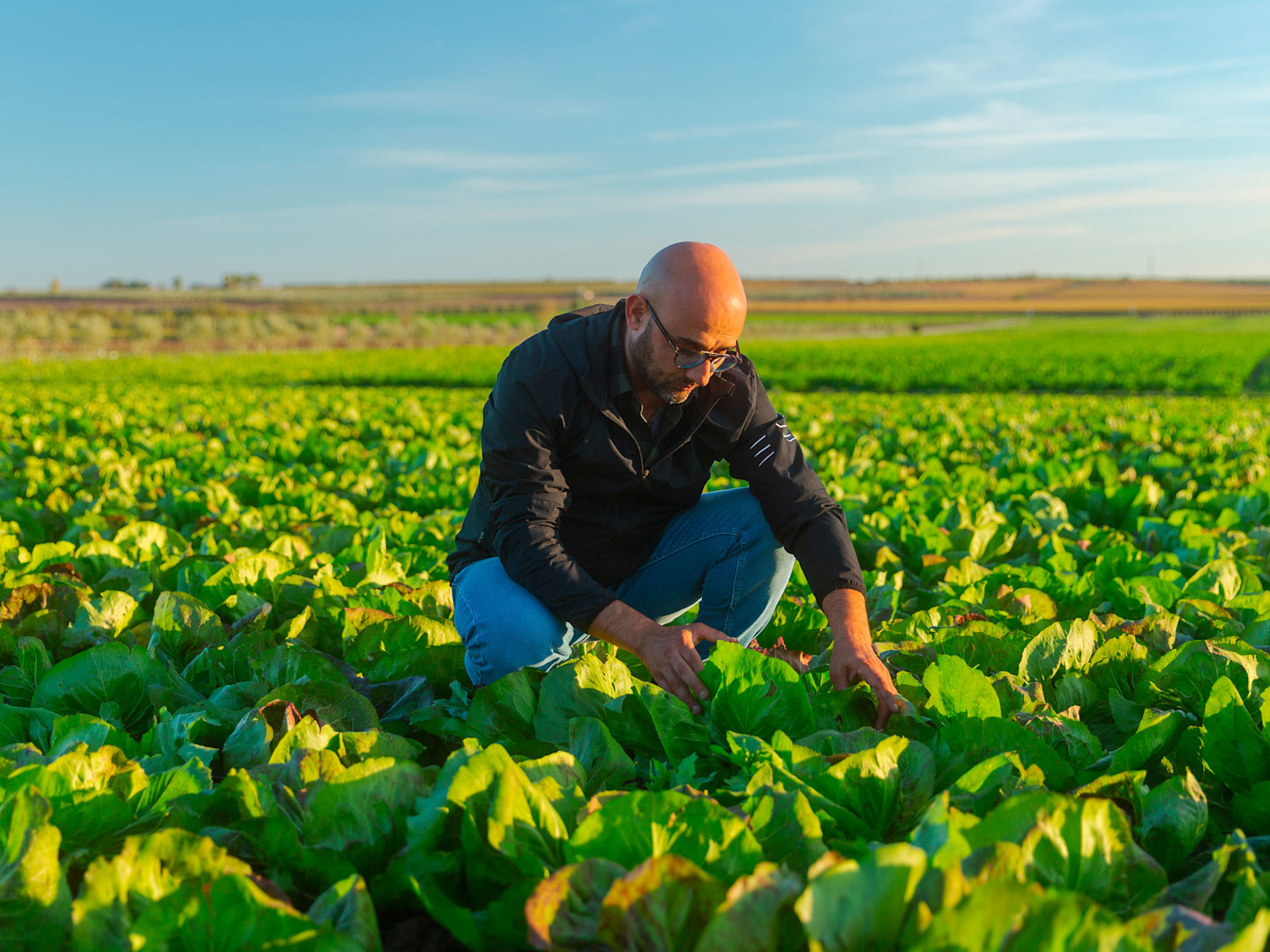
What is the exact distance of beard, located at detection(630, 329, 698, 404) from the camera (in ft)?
8.21

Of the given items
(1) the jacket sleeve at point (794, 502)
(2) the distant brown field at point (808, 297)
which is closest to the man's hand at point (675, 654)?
(1) the jacket sleeve at point (794, 502)

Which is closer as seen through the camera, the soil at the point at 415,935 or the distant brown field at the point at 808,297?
the soil at the point at 415,935

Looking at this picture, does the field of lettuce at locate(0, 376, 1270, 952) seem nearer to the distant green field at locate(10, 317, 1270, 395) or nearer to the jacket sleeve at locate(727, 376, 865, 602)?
the jacket sleeve at locate(727, 376, 865, 602)

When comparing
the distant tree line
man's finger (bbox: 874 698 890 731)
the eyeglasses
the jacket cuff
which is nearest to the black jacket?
the jacket cuff

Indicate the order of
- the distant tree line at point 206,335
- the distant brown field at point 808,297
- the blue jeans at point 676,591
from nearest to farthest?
1. the blue jeans at point 676,591
2. the distant tree line at point 206,335
3. the distant brown field at point 808,297

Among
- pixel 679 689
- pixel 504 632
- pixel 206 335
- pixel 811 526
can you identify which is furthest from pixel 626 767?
pixel 206 335

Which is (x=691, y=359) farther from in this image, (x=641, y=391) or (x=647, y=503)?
(x=647, y=503)

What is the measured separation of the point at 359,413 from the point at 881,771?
10634mm

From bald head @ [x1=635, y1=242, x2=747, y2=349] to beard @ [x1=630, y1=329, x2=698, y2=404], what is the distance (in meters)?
0.12

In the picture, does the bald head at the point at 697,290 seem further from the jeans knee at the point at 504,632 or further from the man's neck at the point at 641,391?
the jeans knee at the point at 504,632

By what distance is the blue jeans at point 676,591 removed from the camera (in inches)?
101

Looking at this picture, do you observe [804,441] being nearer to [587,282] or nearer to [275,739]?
[275,739]

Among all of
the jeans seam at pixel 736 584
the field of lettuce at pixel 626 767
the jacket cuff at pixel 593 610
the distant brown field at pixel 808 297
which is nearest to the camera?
the field of lettuce at pixel 626 767

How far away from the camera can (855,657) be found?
2.17 metres
